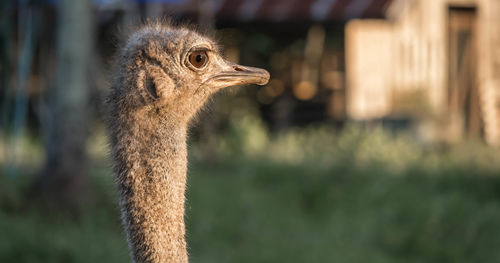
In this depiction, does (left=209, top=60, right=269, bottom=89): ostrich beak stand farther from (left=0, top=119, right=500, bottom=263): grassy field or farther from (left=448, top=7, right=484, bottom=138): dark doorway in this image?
(left=448, top=7, right=484, bottom=138): dark doorway

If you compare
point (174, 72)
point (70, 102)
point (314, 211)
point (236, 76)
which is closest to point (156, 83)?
point (174, 72)

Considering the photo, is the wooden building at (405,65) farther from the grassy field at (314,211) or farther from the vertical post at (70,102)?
the vertical post at (70,102)

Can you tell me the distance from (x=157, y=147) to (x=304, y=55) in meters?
14.5

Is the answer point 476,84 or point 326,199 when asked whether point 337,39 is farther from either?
point 326,199

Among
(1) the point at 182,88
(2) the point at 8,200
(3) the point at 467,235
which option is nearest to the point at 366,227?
(3) the point at 467,235

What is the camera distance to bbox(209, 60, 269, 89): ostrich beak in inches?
117

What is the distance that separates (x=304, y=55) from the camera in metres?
17.2

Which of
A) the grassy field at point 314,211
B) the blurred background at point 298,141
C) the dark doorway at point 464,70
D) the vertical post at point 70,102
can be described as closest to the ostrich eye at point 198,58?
the blurred background at point 298,141

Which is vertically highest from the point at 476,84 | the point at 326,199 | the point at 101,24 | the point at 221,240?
the point at 101,24

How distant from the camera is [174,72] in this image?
288 centimetres

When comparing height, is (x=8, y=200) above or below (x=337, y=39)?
below

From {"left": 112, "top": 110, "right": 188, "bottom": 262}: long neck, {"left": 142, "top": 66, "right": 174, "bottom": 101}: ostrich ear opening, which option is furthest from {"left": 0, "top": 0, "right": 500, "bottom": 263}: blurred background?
{"left": 142, "top": 66, "right": 174, "bottom": 101}: ostrich ear opening

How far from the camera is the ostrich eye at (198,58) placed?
2.92 meters

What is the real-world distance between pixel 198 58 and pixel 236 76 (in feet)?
0.53
